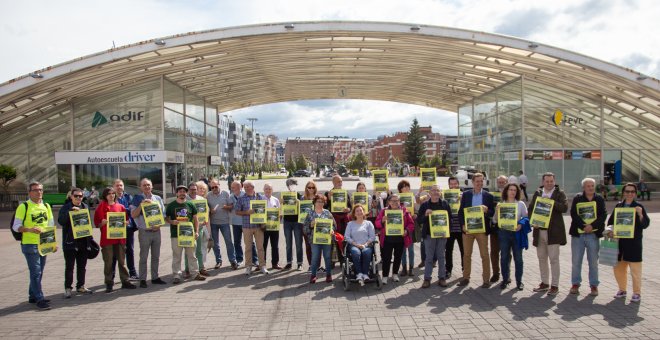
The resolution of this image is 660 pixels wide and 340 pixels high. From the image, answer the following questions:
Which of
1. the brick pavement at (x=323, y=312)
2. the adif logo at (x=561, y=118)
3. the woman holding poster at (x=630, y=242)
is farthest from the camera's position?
the adif logo at (x=561, y=118)

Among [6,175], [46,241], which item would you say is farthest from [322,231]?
[6,175]

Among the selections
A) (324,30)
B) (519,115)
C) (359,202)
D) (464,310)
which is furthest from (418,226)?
(519,115)

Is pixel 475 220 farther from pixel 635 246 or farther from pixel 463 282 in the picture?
pixel 635 246

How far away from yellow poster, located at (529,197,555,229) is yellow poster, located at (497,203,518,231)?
24cm

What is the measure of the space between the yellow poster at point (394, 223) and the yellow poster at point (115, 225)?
4.19m

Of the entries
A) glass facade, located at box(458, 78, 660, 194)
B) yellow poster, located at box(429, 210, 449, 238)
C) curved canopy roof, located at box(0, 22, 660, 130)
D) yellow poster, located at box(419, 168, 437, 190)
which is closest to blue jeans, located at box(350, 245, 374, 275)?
yellow poster, located at box(429, 210, 449, 238)

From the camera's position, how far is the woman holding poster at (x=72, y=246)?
703cm

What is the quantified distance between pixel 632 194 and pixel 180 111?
25833mm

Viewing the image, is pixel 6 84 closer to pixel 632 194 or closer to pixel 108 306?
pixel 108 306

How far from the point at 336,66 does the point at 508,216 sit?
22.1 meters

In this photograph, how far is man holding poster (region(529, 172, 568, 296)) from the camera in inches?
272

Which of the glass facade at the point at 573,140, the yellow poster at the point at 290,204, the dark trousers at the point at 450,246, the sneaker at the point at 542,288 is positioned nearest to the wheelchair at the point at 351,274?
the dark trousers at the point at 450,246

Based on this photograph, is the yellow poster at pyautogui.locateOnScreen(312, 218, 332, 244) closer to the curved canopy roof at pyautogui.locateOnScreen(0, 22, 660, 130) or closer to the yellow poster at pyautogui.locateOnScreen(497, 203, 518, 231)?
the yellow poster at pyautogui.locateOnScreen(497, 203, 518, 231)

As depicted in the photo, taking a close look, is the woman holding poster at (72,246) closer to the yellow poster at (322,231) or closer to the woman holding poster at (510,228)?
the yellow poster at (322,231)
